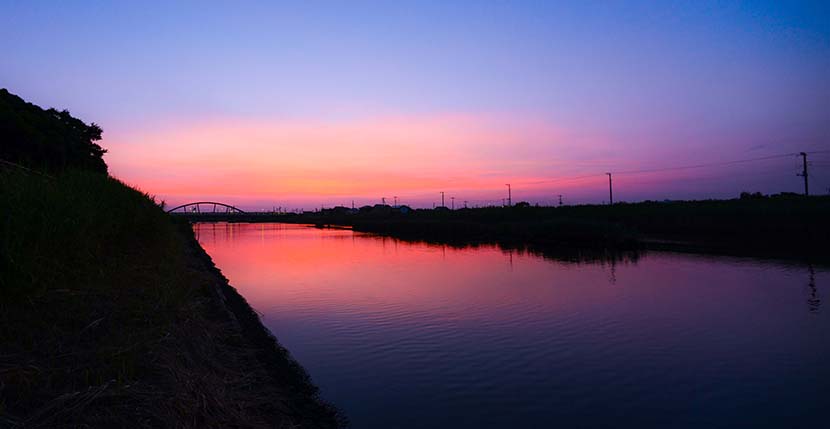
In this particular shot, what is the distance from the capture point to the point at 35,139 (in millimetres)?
14039

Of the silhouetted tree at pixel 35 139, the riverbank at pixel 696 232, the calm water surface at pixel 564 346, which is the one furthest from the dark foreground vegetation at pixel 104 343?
the riverbank at pixel 696 232

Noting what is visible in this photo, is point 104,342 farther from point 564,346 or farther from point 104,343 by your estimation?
point 564,346

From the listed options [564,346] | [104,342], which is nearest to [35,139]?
Answer: [104,342]

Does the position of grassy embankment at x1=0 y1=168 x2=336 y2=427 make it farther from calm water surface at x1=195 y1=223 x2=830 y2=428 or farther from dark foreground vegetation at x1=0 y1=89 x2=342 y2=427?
calm water surface at x1=195 y1=223 x2=830 y2=428

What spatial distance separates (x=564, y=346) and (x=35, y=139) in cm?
1428

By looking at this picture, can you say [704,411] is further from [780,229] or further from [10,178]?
[780,229]

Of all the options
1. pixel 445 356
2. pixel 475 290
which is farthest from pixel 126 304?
pixel 475 290

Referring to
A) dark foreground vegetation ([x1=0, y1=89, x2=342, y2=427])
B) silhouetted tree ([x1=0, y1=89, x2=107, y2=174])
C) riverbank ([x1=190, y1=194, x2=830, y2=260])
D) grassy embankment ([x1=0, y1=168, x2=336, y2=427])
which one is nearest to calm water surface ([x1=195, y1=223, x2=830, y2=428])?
dark foreground vegetation ([x1=0, y1=89, x2=342, y2=427])

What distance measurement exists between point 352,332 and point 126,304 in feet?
18.2

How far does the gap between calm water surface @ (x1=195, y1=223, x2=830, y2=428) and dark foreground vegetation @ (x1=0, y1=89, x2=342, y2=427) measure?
55.3 inches

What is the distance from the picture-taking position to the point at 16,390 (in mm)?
2965

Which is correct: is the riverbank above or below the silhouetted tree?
below

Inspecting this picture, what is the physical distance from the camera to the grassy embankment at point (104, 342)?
3.06 m

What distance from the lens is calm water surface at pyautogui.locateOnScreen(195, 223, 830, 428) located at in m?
6.20
